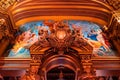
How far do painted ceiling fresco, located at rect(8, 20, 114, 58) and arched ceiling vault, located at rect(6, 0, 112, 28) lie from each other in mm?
244

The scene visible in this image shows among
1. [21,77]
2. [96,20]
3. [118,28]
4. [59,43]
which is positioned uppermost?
[96,20]

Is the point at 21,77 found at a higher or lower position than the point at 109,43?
lower

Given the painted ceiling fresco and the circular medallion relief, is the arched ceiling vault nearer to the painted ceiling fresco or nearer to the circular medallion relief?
the painted ceiling fresco

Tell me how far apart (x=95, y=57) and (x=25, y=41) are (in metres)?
2.56

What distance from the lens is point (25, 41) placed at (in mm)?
8625

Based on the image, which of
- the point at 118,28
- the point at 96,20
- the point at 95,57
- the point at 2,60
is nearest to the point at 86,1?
the point at 96,20

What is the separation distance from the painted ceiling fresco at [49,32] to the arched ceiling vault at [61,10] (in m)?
0.24

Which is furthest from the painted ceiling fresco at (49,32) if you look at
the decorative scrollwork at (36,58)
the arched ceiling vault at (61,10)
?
the decorative scrollwork at (36,58)

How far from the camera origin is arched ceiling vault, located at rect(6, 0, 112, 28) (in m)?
8.97

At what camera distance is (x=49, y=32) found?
8.31 m

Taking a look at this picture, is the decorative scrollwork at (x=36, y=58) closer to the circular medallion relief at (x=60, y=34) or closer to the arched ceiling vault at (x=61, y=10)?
the circular medallion relief at (x=60, y=34)

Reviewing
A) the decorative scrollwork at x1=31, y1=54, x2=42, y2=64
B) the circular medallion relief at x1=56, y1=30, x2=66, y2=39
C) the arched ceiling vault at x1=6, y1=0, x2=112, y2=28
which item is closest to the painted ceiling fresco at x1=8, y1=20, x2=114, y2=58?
the arched ceiling vault at x1=6, y1=0, x2=112, y2=28

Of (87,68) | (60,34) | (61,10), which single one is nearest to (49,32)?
(60,34)

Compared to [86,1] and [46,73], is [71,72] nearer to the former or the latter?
[46,73]
